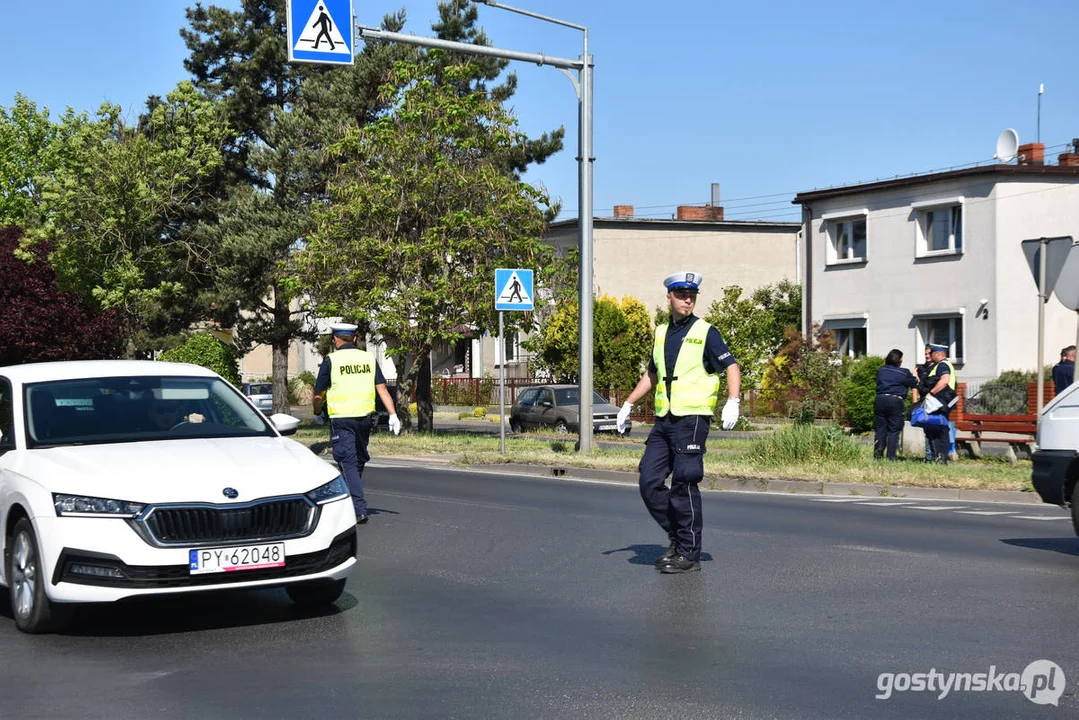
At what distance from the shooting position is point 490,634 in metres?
7.23

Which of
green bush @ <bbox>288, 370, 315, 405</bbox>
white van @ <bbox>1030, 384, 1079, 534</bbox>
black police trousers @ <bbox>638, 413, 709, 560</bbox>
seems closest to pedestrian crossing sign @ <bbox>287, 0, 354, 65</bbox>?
black police trousers @ <bbox>638, 413, 709, 560</bbox>

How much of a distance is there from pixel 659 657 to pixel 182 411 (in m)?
3.62

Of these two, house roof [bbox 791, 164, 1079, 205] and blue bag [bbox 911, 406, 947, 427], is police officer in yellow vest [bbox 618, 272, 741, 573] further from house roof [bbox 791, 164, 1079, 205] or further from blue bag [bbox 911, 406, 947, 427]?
house roof [bbox 791, 164, 1079, 205]

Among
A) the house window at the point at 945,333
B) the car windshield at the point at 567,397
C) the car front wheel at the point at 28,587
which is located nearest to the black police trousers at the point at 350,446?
the car front wheel at the point at 28,587

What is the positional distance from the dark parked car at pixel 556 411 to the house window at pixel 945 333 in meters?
10.7

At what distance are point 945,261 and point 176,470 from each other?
33878 mm

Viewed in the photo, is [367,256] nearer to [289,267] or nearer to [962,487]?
[289,267]

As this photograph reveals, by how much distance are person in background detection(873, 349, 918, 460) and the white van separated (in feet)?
29.0

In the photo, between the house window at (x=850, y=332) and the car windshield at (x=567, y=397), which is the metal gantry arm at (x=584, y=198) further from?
the house window at (x=850, y=332)

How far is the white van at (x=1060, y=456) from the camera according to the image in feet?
33.0

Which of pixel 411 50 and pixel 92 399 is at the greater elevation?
pixel 411 50

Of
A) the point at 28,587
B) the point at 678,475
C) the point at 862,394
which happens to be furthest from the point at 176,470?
the point at 862,394

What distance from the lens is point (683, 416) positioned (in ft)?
29.7

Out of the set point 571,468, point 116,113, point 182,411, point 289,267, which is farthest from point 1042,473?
point 116,113
